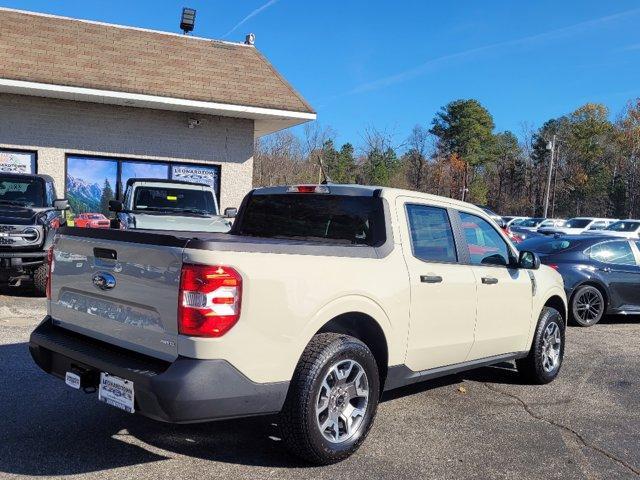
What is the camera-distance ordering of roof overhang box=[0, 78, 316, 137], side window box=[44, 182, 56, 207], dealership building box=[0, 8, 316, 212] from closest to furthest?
side window box=[44, 182, 56, 207], roof overhang box=[0, 78, 316, 137], dealership building box=[0, 8, 316, 212]

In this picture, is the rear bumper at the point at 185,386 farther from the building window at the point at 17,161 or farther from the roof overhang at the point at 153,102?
the building window at the point at 17,161

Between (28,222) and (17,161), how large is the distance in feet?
19.5

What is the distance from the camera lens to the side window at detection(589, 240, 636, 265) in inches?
389

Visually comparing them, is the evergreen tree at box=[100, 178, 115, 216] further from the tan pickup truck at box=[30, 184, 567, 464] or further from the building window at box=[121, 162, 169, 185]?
the tan pickup truck at box=[30, 184, 567, 464]

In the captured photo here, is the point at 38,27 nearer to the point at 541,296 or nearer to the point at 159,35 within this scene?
the point at 159,35

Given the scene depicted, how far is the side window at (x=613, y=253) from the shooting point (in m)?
9.89

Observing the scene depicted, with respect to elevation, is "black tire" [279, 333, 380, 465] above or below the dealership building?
below

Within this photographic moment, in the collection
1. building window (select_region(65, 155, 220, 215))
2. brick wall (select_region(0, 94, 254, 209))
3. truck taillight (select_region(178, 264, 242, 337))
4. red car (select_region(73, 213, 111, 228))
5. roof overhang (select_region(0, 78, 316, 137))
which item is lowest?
red car (select_region(73, 213, 111, 228))

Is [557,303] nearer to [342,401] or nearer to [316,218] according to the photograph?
[316,218]

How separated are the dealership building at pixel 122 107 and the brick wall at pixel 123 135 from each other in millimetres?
24

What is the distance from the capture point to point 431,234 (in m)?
4.75

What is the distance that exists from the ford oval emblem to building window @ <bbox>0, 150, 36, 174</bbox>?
12279mm

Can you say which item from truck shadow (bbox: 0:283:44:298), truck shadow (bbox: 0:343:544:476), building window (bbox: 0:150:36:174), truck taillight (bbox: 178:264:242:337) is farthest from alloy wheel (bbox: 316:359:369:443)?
building window (bbox: 0:150:36:174)

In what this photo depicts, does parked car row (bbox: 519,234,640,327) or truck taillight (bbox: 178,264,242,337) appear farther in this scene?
parked car row (bbox: 519,234,640,327)
